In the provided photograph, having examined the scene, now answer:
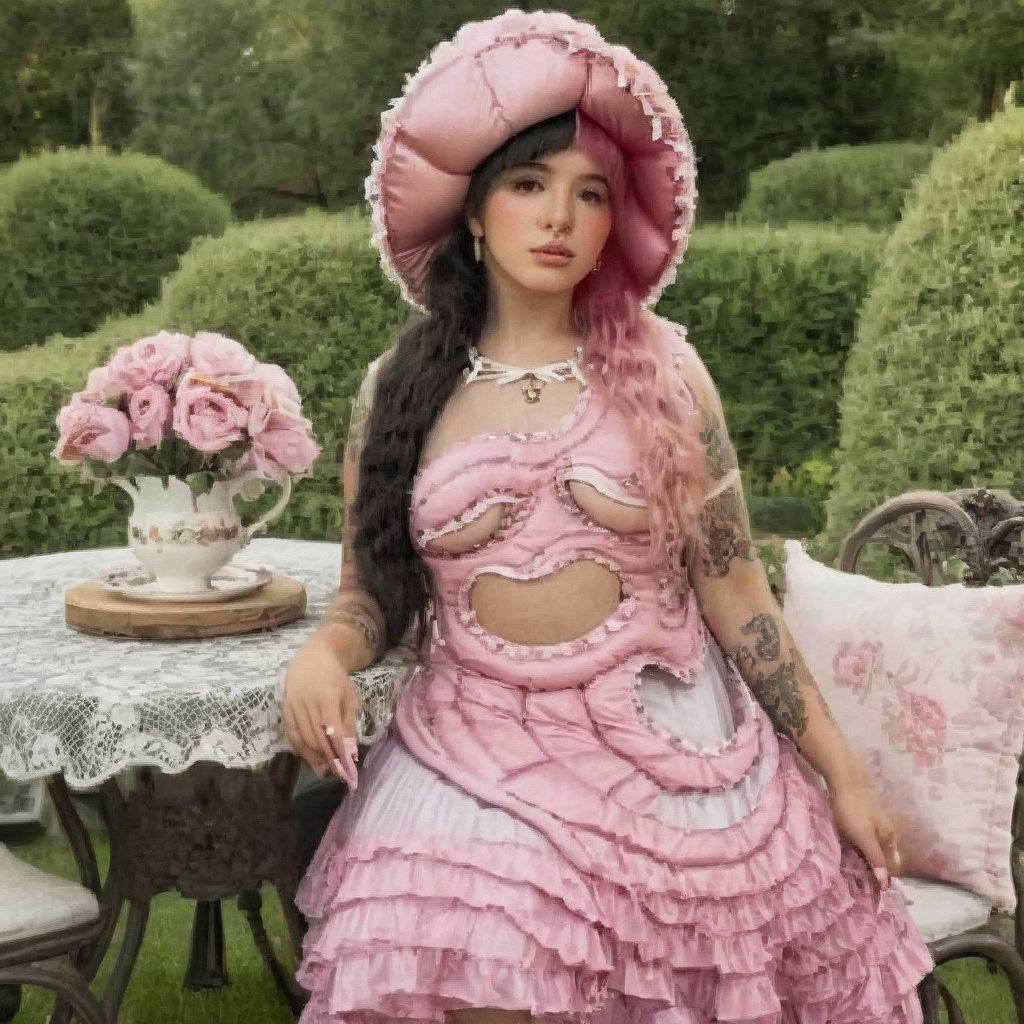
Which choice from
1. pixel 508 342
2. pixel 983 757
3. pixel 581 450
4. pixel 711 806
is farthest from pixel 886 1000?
pixel 508 342

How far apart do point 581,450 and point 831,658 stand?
0.75 metres

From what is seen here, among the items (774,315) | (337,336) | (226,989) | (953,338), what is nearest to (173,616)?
(226,989)

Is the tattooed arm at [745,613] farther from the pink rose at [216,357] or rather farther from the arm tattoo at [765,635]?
the pink rose at [216,357]

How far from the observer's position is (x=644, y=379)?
7.14 feet

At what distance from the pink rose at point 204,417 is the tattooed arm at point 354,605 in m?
0.21

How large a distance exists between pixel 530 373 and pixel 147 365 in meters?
0.69

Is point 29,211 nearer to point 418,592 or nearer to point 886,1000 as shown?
point 418,592

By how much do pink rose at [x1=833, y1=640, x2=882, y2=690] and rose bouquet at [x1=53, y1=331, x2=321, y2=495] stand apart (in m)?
1.10

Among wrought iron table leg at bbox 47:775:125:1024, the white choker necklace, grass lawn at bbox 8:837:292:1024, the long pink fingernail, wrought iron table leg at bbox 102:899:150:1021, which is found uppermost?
the white choker necklace

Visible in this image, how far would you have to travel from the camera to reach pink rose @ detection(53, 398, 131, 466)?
7.82 feet

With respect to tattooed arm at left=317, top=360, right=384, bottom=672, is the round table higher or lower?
lower

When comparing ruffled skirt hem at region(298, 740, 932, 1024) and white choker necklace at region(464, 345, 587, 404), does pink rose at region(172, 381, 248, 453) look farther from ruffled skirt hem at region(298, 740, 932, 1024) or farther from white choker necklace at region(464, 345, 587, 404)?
ruffled skirt hem at region(298, 740, 932, 1024)

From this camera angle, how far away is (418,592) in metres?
2.34

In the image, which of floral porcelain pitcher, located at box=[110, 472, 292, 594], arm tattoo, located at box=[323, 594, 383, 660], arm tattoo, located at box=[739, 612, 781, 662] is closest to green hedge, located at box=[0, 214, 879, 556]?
floral porcelain pitcher, located at box=[110, 472, 292, 594]
